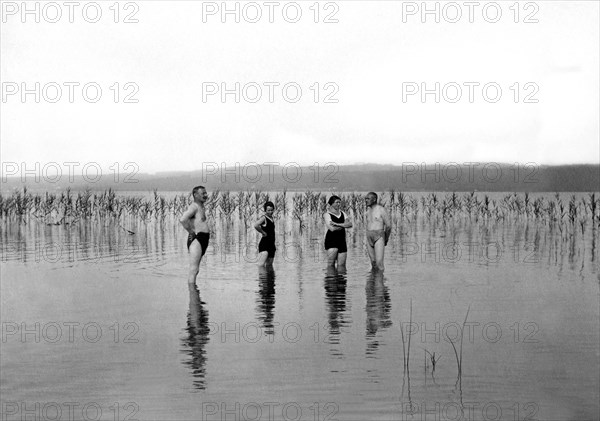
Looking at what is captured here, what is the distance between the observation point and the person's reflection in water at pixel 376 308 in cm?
960

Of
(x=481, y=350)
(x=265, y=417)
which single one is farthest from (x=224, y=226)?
(x=265, y=417)

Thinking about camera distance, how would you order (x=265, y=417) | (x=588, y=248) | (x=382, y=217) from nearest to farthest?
→ (x=265, y=417) → (x=382, y=217) → (x=588, y=248)

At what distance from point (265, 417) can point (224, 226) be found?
26467 mm

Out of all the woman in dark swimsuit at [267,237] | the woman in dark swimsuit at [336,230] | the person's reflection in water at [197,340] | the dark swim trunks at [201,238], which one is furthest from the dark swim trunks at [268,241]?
the person's reflection in water at [197,340]

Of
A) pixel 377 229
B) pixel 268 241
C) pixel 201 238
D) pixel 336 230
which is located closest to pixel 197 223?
pixel 201 238

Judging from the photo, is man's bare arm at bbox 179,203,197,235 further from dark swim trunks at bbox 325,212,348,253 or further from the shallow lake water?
dark swim trunks at bbox 325,212,348,253

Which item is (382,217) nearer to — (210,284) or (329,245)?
(329,245)

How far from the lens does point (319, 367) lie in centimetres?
833

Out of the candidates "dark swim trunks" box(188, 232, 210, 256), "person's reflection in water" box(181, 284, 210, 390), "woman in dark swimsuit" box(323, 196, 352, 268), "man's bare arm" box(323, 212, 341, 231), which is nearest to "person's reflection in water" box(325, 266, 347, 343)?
"woman in dark swimsuit" box(323, 196, 352, 268)

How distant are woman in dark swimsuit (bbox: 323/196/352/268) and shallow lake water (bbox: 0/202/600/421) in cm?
44

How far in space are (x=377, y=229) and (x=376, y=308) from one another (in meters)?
4.49

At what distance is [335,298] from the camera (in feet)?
42.0

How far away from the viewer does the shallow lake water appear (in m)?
7.12

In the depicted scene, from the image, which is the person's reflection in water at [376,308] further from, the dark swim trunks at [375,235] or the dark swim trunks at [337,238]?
the dark swim trunks at [337,238]
